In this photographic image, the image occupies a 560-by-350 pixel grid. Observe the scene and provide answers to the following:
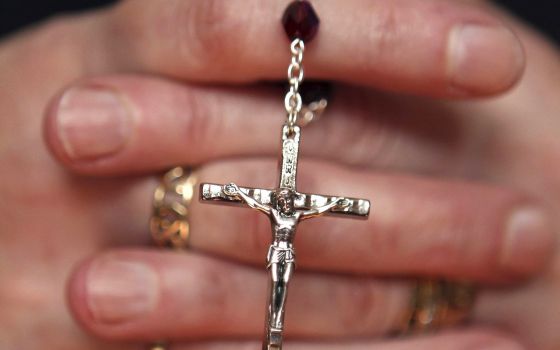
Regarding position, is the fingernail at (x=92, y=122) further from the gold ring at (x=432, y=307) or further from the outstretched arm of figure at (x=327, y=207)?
the gold ring at (x=432, y=307)

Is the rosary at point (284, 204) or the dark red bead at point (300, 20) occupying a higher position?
the dark red bead at point (300, 20)

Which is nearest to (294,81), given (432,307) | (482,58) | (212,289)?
(482,58)

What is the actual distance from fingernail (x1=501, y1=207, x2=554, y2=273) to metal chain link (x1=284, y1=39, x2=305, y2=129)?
73 cm

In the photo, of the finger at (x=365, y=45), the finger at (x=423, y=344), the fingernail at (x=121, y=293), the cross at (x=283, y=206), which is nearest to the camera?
the cross at (x=283, y=206)

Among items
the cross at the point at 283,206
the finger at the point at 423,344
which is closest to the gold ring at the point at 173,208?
the finger at the point at 423,344

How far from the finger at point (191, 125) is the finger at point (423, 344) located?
0.46 metres

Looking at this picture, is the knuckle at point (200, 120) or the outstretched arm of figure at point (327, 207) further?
the knuckle at point (200, 120)

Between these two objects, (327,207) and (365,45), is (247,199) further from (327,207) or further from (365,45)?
(365,45)

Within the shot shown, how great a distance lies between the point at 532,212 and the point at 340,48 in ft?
2.34

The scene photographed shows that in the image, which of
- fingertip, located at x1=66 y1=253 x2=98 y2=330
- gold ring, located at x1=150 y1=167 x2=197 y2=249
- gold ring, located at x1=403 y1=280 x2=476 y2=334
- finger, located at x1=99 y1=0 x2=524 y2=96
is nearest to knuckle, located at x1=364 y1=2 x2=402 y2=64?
finger, located at x1=99 y1=0 x2=524 y2=96

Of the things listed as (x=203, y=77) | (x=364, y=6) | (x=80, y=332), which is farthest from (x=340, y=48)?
(x=80, y=332)

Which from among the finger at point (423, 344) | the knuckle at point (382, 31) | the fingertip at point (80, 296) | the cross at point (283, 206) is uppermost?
the knuckle at point (382, 31)

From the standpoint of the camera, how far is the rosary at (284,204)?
1.27m

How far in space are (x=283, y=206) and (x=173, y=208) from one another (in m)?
0.48
